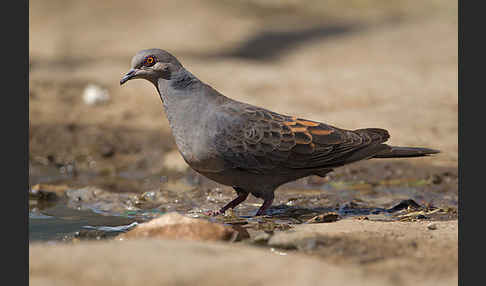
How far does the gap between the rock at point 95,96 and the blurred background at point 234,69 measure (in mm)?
23

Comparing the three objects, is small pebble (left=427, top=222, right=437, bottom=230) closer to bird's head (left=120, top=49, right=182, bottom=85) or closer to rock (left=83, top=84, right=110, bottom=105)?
bird's head (left=120, top=49, right=182, bottom=85)

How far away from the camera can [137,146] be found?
367 inches

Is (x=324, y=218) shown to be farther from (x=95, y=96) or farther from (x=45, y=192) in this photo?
(x=95, y=96)

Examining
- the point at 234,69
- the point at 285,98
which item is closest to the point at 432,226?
the point at 285,98

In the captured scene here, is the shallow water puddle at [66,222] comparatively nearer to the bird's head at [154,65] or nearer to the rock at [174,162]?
the bird's head at [154,65]

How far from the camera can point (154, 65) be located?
5891 mm

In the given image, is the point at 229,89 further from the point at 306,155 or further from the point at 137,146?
the point at 306,155

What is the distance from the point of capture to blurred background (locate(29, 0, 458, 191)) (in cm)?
929

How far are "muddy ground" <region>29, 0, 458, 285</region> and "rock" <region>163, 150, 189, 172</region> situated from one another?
0.07 ft

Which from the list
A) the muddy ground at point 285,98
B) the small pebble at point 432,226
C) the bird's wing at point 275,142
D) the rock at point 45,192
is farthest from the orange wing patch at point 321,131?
the rock at point 45,192

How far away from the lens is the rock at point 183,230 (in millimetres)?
4621

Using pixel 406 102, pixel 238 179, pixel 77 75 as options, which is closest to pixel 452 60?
pixel 406 102

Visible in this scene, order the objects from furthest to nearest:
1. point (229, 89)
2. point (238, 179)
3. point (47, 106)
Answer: point (229, 89) → point (47, 106) → point (238, 179)

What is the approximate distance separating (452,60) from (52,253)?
12.4m
